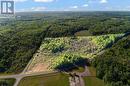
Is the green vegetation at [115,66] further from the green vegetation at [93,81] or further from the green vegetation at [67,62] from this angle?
the green vegetation at [67,62]

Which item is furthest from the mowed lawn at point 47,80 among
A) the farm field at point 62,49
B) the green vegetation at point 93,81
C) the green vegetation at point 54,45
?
the green vegetation at point 54,45

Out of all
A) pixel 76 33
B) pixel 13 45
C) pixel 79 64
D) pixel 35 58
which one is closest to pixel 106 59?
pixel 79 64

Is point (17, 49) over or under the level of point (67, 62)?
under

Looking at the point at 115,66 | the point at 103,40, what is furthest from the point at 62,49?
the point at 115,66

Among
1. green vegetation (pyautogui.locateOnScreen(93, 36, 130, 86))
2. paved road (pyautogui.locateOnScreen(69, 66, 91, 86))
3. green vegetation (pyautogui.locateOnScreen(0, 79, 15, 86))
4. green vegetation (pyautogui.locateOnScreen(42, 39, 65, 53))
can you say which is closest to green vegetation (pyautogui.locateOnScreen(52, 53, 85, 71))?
green vegetation (pyautogui.locateOnScreen(93, 36, 130, 86))

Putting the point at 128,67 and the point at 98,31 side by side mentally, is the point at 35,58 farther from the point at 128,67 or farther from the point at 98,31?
the point at 98,31

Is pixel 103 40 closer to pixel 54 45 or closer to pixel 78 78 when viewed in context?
pixel 54 45

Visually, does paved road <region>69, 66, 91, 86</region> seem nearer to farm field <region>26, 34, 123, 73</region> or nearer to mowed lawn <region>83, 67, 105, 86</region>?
mowed lawn <region>83, 67, 105, 86</region>
